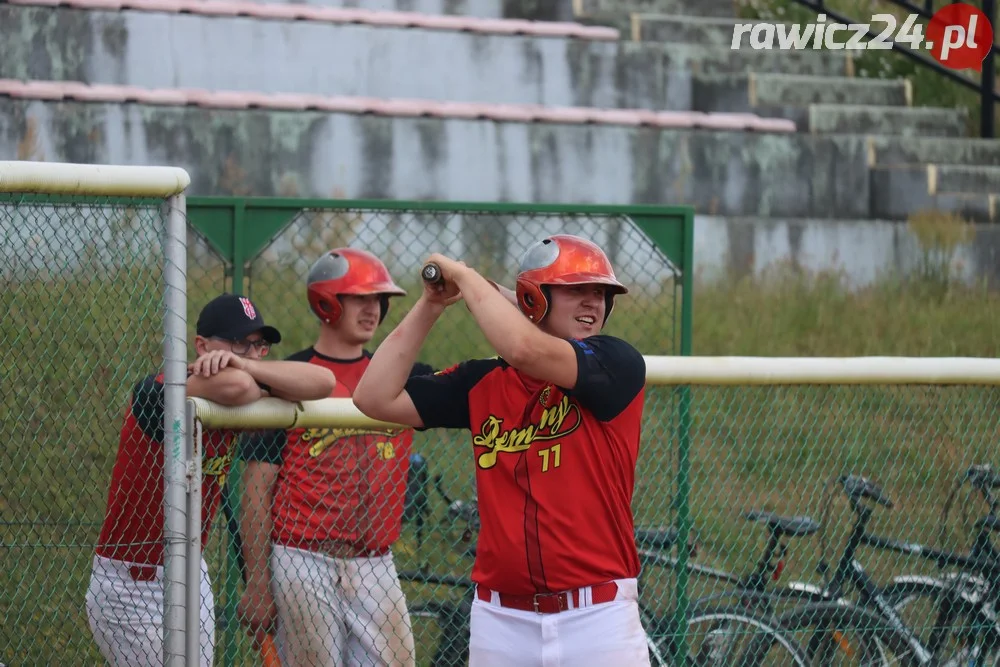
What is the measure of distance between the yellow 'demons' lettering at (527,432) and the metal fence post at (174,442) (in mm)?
933

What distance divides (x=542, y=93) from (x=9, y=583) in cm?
648

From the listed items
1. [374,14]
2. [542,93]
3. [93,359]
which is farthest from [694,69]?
[93,359]

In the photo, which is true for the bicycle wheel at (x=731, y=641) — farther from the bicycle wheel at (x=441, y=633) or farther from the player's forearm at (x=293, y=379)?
the player's forearm at (x=293, y=379)

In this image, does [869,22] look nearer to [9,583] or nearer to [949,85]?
[949,85]

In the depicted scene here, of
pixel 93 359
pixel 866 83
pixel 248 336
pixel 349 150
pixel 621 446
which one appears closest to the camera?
pixel 621 446

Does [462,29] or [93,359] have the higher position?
[462,29]

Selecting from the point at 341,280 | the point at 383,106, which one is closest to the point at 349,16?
the point at 383,106

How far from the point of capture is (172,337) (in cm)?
418

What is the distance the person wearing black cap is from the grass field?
6.5 inches

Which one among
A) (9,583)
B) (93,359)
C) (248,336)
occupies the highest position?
(248,336)

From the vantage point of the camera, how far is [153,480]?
A: 15.0 ft

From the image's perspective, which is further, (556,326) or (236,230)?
(236,230)

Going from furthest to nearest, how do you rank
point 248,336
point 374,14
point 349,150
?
point 374,14
point 349,150
point 248,336

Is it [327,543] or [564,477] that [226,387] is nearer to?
[327,543]
